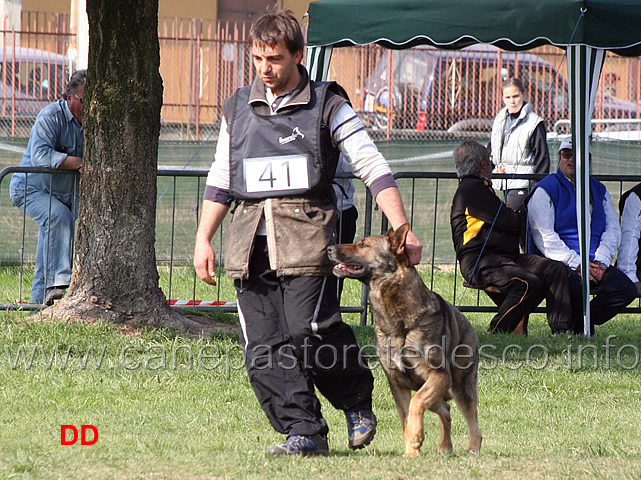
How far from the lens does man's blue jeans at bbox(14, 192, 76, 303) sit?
786 cm

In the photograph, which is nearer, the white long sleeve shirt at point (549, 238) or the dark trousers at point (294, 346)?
the dark trousers at point (294, 346)

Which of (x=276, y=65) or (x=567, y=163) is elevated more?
(x=276, y=65)

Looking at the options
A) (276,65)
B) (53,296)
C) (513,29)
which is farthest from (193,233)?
(276,65)

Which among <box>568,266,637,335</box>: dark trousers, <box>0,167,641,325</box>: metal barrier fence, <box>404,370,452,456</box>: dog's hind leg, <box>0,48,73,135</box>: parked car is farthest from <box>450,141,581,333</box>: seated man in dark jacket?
<box>0,48,73,135</box>: parked car

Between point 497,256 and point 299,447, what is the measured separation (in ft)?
14.1

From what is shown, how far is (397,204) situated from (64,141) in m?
4.59

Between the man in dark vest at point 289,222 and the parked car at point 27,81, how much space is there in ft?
37.0

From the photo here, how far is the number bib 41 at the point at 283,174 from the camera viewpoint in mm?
4078

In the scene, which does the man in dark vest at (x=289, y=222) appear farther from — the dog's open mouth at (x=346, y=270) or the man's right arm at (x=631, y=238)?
the man's right arm at (x=631, y=238)

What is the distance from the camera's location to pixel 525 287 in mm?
7840

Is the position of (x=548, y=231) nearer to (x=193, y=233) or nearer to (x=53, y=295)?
(x=53, y=295)

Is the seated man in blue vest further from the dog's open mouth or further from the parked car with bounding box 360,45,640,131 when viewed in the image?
the parked car with bounding box 360,45,640,131

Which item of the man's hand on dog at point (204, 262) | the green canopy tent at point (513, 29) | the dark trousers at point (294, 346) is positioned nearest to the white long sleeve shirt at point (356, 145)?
the dark trousers at point (294, 346)

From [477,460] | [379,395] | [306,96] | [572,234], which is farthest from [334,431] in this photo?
[572,234]
